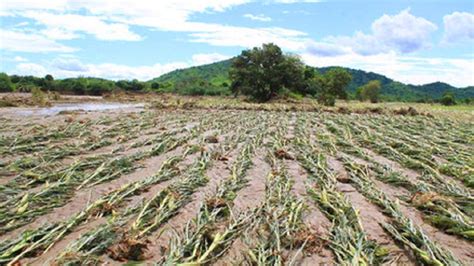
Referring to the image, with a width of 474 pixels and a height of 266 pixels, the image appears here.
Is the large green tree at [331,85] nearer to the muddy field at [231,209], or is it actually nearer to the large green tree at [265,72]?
the large green tree at [265,72]

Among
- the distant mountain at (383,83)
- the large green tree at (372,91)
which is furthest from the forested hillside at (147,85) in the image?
the large green tree at (372,91)

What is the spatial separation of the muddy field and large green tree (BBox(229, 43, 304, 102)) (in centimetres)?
3414

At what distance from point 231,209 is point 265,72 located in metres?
38.5

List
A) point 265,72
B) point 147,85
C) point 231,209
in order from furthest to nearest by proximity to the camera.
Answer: point 147,85
point 265,72
point 231,209

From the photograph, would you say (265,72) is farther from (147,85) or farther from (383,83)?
(383,83)

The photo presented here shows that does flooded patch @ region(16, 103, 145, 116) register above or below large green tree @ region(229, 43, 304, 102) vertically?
below

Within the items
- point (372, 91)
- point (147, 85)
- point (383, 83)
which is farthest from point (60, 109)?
point (383, 83)

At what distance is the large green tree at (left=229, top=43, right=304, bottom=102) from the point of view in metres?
42.4

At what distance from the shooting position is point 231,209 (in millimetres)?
4777

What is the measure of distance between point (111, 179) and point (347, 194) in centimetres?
337

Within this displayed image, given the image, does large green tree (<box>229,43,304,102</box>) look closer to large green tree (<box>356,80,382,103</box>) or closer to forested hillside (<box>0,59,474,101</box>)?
forested hillside (<box>0,59,474,101</box>)

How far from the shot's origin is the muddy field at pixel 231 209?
3.59 metres

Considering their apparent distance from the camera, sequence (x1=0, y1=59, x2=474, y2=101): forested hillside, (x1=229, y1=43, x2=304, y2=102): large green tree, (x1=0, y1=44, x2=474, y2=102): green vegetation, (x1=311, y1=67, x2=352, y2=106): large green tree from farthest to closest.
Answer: (x1=0, y1=59, x2=474, y2=101): forested hillside → (x1=229, y1=43, x2=304, y2=102): large green tree → (x1=0, y1=44, x2=474, y2=102): green vegetation → (x1=311, y1=67, x2=352, y2=106): large green tree

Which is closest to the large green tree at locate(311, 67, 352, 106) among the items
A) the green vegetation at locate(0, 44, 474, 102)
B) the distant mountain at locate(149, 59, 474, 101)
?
the green vegetation at locate(0, 44, 474, 102)
